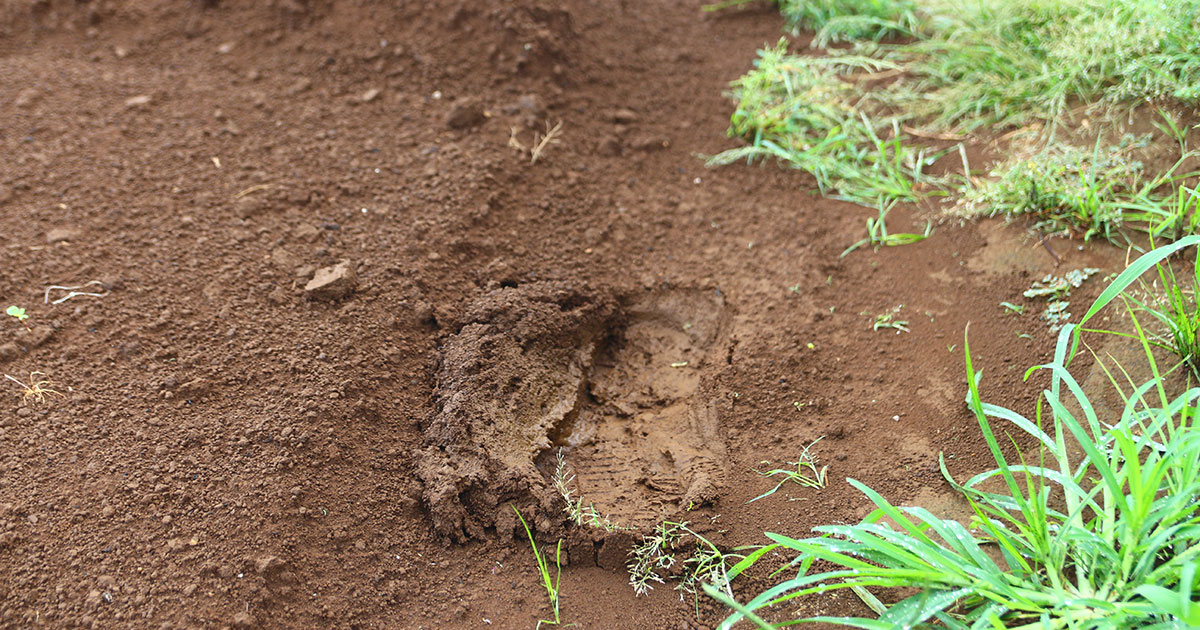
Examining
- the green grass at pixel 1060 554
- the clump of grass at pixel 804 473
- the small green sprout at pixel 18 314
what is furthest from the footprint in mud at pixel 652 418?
the small green sprout at pixel 18 314

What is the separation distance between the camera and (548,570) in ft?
6.56

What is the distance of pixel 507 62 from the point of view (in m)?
3.12

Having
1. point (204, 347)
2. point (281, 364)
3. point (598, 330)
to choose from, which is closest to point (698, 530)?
point (598, 330)

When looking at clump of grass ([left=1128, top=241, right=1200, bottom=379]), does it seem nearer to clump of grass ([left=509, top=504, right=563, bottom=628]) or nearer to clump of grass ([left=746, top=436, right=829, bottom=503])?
clump of grass ([left=746, top=436, right=829, bottom=503])

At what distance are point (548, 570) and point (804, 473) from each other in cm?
71

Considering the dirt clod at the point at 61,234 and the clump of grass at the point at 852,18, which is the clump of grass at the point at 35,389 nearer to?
the dirt clod at the point at 61,234

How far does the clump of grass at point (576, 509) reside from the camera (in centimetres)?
201

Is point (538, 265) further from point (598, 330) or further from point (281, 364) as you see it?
point (281, 364)

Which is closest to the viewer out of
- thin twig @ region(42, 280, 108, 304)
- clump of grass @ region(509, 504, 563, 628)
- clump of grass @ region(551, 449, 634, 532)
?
clump of grass @ region(509, 504, 563, 628)

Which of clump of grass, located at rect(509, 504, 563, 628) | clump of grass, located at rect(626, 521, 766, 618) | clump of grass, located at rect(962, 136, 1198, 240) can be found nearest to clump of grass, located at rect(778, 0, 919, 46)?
clump of grass, located at rect(962, 136, 1198, 240)

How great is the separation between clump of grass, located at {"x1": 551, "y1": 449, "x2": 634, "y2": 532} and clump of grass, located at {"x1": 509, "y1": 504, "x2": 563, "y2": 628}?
0.25 ft

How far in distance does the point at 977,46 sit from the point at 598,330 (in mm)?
1985

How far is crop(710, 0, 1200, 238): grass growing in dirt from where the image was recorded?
8.43 feet

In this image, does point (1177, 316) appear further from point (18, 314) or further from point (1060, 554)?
point (18, 314)
